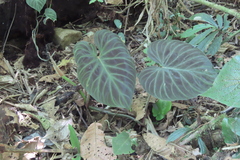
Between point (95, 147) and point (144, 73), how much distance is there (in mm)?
414

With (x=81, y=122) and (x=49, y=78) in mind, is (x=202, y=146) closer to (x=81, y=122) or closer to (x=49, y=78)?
(x=81, y=122)

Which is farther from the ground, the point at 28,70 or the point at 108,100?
the point at 108,100

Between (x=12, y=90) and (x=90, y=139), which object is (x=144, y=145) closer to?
(x=90, y=139)

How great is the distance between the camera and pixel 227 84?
2.78 feet

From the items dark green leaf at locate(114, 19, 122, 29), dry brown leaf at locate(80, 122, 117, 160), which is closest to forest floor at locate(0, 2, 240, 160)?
dry brown leaf at locate(80, 122, 117, 160)

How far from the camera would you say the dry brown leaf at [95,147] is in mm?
1066

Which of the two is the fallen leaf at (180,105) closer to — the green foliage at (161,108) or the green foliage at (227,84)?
the green foliage at (161,108)

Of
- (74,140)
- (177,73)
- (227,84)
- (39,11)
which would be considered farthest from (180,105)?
(39,11)

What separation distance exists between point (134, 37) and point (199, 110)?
975mm

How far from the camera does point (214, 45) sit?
1444mm

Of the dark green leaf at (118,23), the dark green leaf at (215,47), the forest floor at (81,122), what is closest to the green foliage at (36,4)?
the forest floor at (81,122)

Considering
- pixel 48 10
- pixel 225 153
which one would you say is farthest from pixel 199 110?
pixel 48 10

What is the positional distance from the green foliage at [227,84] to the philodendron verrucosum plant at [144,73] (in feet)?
0.21

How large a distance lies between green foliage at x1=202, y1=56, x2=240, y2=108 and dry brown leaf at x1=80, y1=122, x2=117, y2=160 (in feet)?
1.72
